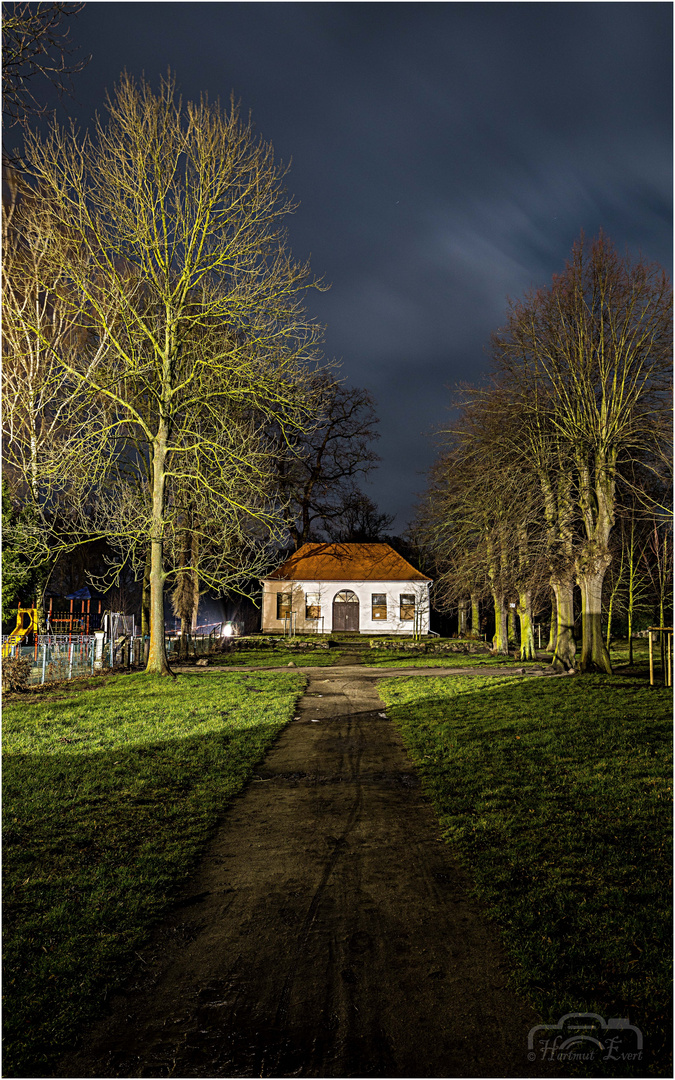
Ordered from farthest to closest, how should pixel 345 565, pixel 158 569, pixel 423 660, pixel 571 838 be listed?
pixel 345 565 → pixel 423 660 → pixel 158 569 → pixel 571 838

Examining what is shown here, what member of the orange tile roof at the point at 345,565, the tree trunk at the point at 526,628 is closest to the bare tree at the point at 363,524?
the orange tile roof at the point at 345,565

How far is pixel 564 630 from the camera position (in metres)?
19.2

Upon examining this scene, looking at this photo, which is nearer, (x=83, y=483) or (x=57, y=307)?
(x=83, y=483)

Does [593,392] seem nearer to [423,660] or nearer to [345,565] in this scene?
[423,660]

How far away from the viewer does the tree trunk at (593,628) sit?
17047 millimetres

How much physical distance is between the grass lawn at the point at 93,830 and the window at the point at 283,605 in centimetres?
2913

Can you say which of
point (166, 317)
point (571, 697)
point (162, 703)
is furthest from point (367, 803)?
point (166, 317)

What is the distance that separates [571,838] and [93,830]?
436 centimetres

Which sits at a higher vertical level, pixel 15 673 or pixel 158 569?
pixel 158 569

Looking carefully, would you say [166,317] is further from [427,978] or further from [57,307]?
[427,978]

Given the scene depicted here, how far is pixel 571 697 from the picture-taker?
12.7m

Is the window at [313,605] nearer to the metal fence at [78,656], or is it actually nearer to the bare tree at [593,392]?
the metal fence at [78,656]

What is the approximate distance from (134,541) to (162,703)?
5.69 meters

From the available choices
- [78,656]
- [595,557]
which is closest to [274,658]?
[78,656]
